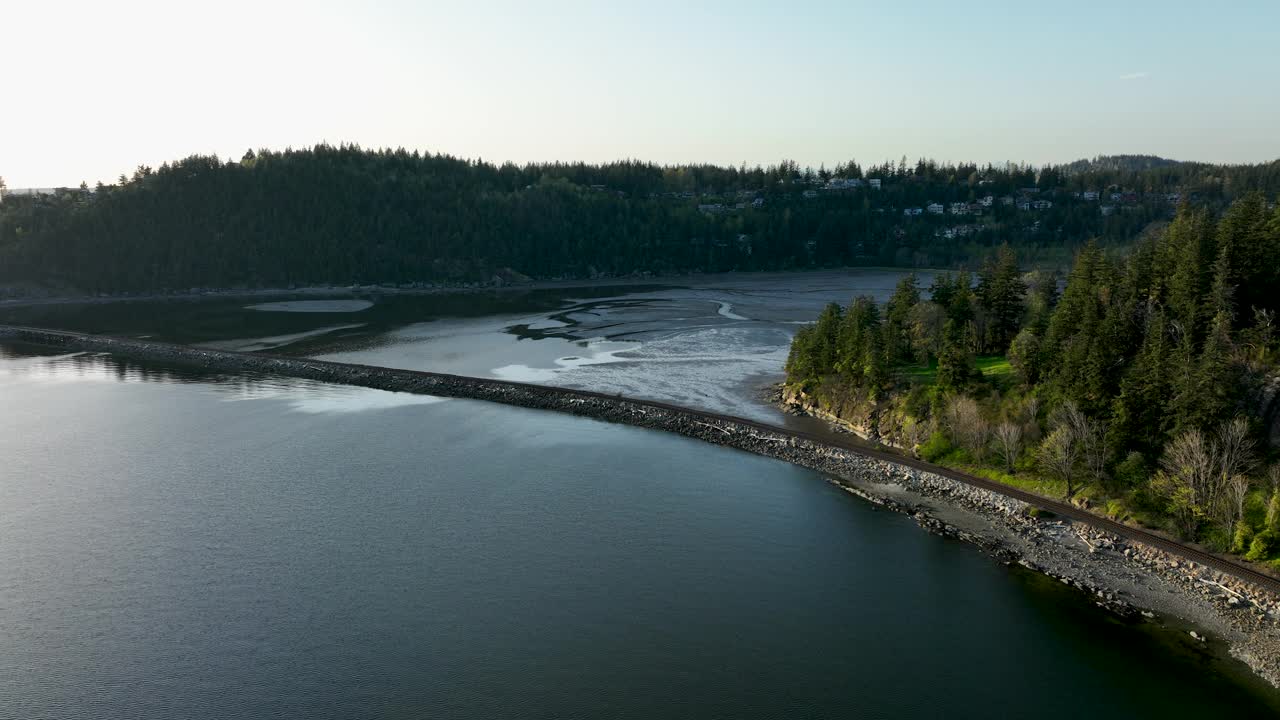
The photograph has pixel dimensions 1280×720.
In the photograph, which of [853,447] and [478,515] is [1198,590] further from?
[478,515]

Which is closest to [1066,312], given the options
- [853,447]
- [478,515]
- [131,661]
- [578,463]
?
[853,447]

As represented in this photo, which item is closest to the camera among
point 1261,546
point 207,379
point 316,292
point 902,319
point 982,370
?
point 1261,546

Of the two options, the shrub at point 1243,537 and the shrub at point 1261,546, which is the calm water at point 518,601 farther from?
the shrub at point 1243,537

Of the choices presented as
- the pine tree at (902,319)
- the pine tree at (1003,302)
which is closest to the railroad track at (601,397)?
the pine tree at (902,319)

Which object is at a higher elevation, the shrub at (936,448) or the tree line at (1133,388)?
the tree line at (1133,388)

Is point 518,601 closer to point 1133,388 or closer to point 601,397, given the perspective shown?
point 1133,388

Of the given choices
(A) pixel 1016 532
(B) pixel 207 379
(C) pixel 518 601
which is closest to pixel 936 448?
(A) pixel 1016 532
